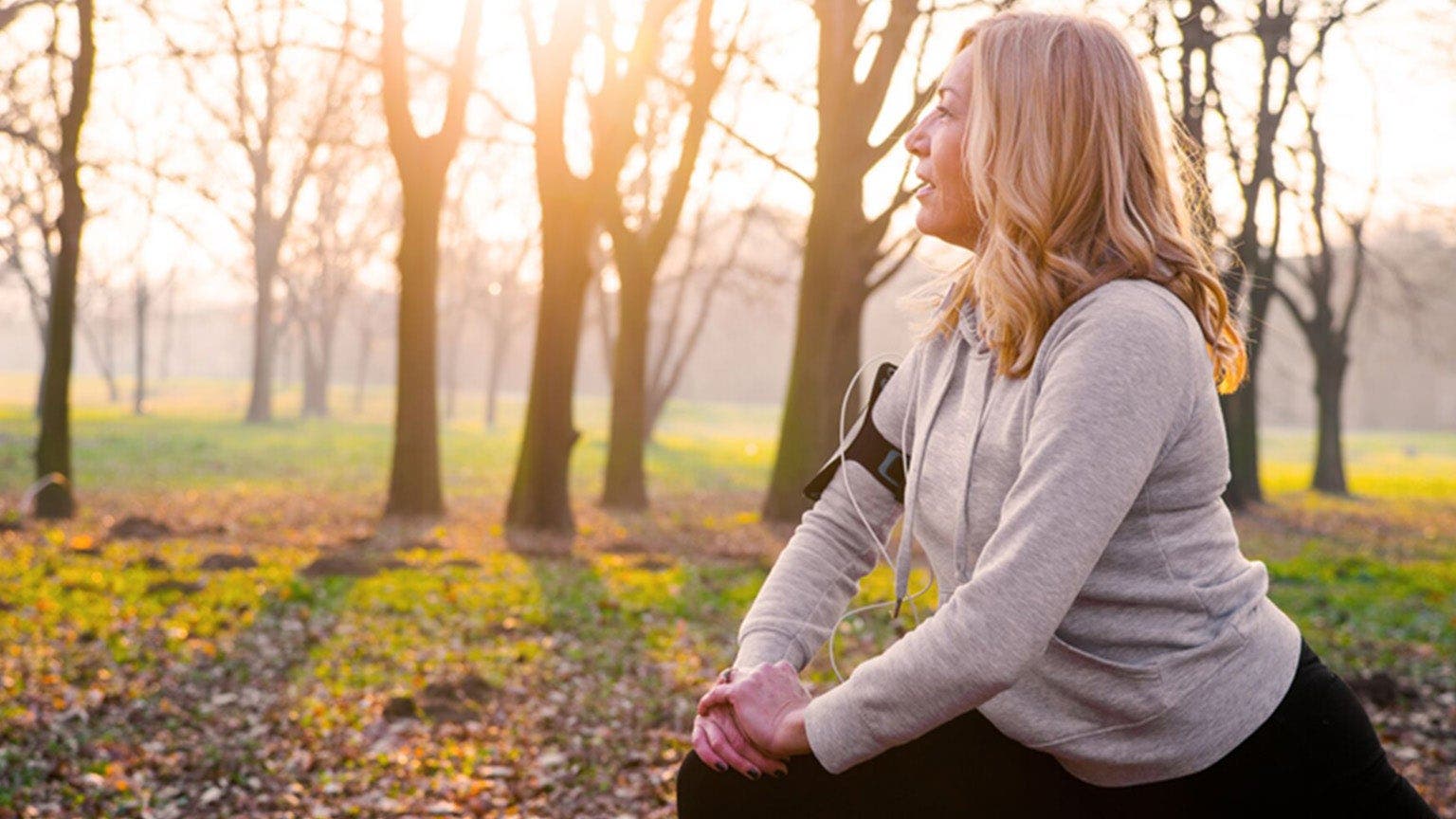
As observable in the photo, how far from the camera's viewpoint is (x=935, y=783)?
2070 mm

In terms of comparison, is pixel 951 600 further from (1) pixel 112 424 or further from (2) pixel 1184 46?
(1) pixel 112 424

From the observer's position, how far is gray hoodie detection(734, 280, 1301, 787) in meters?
1.79

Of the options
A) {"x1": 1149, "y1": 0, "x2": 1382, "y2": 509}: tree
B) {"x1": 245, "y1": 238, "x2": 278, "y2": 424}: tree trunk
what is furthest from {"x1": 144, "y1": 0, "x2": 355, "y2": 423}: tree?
{"x1": 1149, "y1": 0, "x2": 1382, "y2": 509}: tree

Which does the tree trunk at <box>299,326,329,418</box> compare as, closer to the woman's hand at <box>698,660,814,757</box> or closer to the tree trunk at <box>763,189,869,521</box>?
the tree trunk at <box>763,189,869,521</box>

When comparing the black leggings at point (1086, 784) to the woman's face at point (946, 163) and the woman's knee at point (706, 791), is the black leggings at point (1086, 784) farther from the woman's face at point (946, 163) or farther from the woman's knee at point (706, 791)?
the woman's face at point (946, 163)

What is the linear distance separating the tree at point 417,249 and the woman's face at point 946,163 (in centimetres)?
1350

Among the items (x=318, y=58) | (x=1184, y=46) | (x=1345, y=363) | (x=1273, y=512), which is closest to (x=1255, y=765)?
(x=1184, y=46)

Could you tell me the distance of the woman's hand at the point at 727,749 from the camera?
6.73ft

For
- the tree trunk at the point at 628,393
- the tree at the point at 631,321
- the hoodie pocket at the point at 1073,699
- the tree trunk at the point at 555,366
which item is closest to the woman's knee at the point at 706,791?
the hoodie pocket at the point at 1073,699

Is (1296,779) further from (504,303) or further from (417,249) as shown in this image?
(504,303)

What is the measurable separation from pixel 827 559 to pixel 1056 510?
2.44 ft

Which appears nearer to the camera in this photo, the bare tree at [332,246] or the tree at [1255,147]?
the tree at [1255,147]

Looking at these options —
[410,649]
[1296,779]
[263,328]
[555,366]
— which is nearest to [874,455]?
[1296,779]

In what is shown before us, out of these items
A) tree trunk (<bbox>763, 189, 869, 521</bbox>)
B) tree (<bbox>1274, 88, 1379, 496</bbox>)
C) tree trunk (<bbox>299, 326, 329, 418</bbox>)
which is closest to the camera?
tree trunk (<bbox>763, 189, 869, 521</bbox>)
